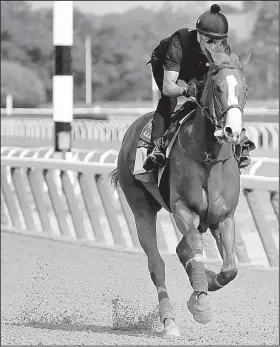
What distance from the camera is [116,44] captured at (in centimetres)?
3050

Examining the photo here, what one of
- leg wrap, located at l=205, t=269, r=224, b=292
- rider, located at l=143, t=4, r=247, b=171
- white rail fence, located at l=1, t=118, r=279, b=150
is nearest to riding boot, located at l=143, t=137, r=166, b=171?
rider, located at l=143, t=4, r=247, b=171

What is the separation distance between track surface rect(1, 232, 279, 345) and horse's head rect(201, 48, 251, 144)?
1166mm

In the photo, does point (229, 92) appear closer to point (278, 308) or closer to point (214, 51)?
point (214, 51)

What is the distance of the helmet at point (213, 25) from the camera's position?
4762 millimetres

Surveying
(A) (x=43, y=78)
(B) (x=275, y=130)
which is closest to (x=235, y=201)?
(A) (x=43, y=78)

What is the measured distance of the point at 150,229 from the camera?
5.73 meters

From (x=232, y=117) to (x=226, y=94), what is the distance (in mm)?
152

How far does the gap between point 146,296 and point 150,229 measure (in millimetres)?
1334

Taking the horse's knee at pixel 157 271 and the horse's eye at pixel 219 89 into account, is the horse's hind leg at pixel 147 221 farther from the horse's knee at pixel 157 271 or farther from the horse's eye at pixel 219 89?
the horse's eye at pixel 219 89

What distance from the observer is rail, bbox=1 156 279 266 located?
826 centimetres

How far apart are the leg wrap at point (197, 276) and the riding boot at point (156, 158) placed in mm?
508

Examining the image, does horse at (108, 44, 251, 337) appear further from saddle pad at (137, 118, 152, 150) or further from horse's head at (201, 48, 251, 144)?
saddle pad at (137, 118, 152, 150)

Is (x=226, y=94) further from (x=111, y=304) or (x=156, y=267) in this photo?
(x=111, y=304)

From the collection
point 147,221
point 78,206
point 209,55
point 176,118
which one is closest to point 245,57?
point 209,55
